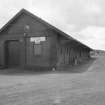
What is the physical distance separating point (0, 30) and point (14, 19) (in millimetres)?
1863

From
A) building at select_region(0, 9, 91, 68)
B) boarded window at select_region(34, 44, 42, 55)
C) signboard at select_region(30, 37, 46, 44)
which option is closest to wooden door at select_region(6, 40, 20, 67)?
building at select_region(0, 9, 91, 68)

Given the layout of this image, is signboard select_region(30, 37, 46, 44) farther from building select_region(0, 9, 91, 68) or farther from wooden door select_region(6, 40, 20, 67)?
wooden door select_region(6, 40, 20, 67)

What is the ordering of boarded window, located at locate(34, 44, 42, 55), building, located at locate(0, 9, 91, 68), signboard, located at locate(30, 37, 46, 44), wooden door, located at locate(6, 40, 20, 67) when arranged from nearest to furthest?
building, located at locate(0, 9, 91, 68) → signboard, located at locate(30, 37, 46, 44) → boarded window, located at locate(34, 44, 42, 55) → wooden door, located at locate(6, 40, 20, 67)

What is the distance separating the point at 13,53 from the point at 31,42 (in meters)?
2.81

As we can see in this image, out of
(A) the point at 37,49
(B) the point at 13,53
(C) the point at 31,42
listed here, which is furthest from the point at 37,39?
(B) the point at 13,53

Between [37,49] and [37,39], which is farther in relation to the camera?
[37,49]

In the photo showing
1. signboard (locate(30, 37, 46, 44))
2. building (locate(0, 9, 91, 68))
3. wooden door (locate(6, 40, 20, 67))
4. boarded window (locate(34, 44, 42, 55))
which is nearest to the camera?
building (locate(0, 9, 91, 68))

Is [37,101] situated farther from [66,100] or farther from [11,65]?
[11,65]

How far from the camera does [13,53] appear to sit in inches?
756

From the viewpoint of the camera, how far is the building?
55.6ft

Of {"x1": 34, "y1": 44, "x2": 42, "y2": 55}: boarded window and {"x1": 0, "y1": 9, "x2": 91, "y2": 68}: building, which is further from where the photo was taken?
{"x1": 34, "y1": 44, "x2": 42, "y2": 55}: boarded window

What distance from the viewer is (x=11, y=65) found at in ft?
63.5

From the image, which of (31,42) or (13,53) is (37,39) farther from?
(13,53)

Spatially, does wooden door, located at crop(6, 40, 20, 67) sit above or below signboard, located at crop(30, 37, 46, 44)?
below
